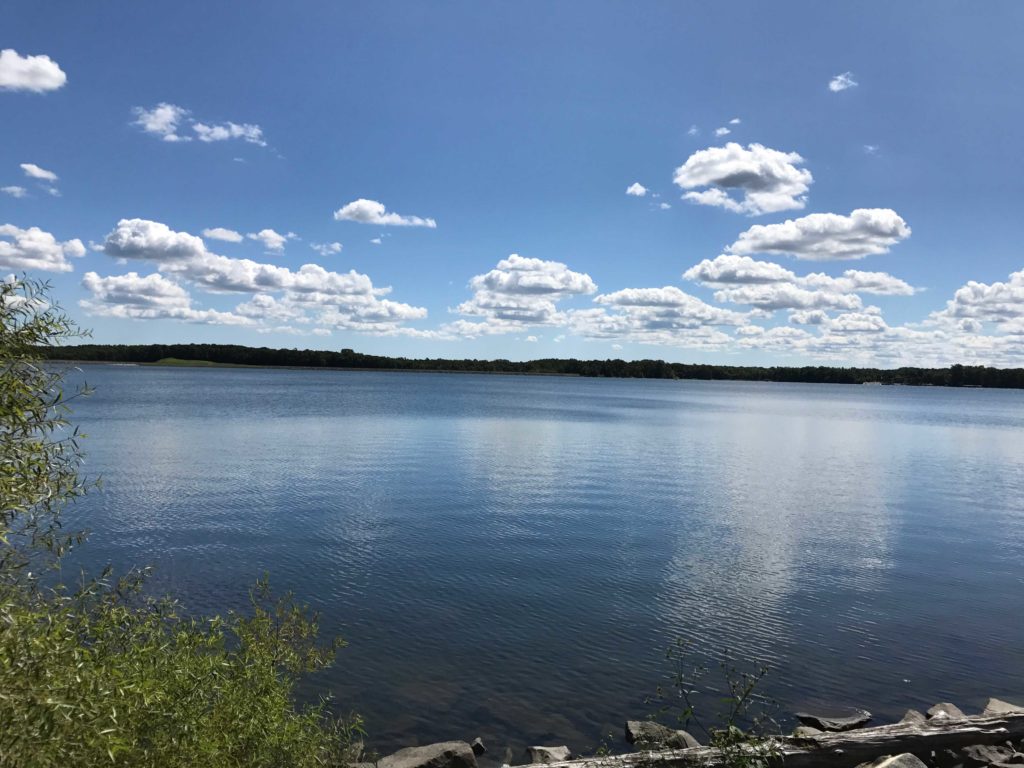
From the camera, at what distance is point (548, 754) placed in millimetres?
10750

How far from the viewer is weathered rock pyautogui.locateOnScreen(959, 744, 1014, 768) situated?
33.8 ft

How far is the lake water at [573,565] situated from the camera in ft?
46.5

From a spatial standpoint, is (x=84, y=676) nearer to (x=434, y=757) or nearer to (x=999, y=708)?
(x=434, y=757)

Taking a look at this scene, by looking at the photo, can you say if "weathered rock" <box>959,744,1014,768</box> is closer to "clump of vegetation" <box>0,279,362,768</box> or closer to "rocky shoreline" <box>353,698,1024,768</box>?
"rocky shoreline" <box>353,698,1024,768</box>

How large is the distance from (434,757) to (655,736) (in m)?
3.74

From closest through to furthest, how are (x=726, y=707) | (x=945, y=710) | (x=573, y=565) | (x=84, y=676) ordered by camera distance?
1. (x=84, y=676)
2. (x=945, y=710)
3. (x=726, y=707)
4. (x=573, y=565)

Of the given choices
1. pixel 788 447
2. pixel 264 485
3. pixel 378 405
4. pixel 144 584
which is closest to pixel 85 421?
pixel 264 485

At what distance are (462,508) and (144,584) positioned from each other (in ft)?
46.2

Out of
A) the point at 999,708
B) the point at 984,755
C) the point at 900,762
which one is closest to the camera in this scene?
the point at 900,762

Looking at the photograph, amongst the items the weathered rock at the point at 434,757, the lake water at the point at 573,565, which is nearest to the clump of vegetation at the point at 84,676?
the weathered rock at the point at 434,757

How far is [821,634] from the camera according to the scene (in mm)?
17203

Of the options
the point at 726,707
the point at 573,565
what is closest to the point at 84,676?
the point at 726,707

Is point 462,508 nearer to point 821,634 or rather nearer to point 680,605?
point 680,605

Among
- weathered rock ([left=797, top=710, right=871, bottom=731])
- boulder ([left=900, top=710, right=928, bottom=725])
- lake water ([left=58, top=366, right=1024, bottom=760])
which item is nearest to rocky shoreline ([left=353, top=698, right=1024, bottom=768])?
lake water ([left=58, top=366, right=1024, bottom=760])
